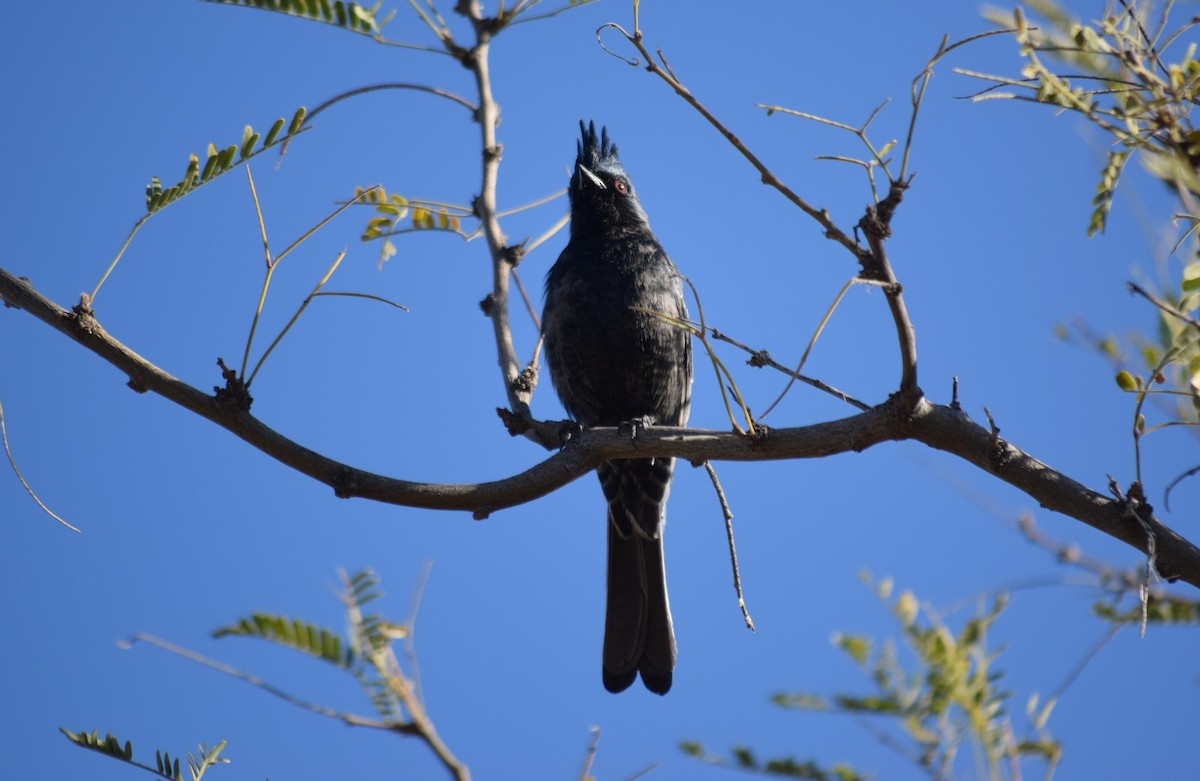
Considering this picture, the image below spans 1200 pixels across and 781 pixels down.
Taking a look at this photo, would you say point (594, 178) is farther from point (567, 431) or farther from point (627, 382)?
point (567, 431)

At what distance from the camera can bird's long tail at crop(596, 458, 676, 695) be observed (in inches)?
198

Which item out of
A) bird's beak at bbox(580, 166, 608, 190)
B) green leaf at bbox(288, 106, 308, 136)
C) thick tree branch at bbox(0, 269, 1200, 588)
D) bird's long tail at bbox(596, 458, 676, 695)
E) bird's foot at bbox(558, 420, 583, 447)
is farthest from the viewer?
bird's beak at bbox(580, 166, 608, 190)

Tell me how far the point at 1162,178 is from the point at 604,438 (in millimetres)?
1823

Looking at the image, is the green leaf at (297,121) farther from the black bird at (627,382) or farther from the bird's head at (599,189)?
the bird's head at (599,189)

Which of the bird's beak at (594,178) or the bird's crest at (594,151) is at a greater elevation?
the bird's crest at (594,151)

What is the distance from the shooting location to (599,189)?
237 inches

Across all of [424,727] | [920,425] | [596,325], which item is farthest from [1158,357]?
[596,325]

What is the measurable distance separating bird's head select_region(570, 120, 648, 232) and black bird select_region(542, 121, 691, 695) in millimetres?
173

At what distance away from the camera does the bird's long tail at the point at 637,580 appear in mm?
5039

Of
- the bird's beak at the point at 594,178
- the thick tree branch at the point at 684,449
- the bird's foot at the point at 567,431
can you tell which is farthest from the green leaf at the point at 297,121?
the bird's beak at the point at 594,178

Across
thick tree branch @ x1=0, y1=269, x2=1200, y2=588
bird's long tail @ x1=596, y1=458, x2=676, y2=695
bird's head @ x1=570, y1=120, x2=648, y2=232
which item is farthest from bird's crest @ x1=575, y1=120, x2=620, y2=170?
thick tree branch @ x1=0, y1=269, x2=1200, y2=588

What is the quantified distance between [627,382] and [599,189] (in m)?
1.28

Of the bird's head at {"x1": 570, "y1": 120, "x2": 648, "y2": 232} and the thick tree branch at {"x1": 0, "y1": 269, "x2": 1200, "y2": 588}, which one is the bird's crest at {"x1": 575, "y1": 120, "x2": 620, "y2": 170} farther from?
the thick tree branch at {"x1": 0, "y1": 269, "x2": 1200, "y2": 588}

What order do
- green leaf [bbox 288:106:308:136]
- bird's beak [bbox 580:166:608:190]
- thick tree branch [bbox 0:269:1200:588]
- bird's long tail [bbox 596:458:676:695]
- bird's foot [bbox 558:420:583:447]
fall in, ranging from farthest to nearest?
bird's beak [bbox 580:166:608:190] < bird's long tail [bbox 596:458:676:695] < bird's foot [bbox 558:420:583:447] < green leaf [bbox 288:106:308:136] < thick tree branch [bbox 0:269:1200:588]
